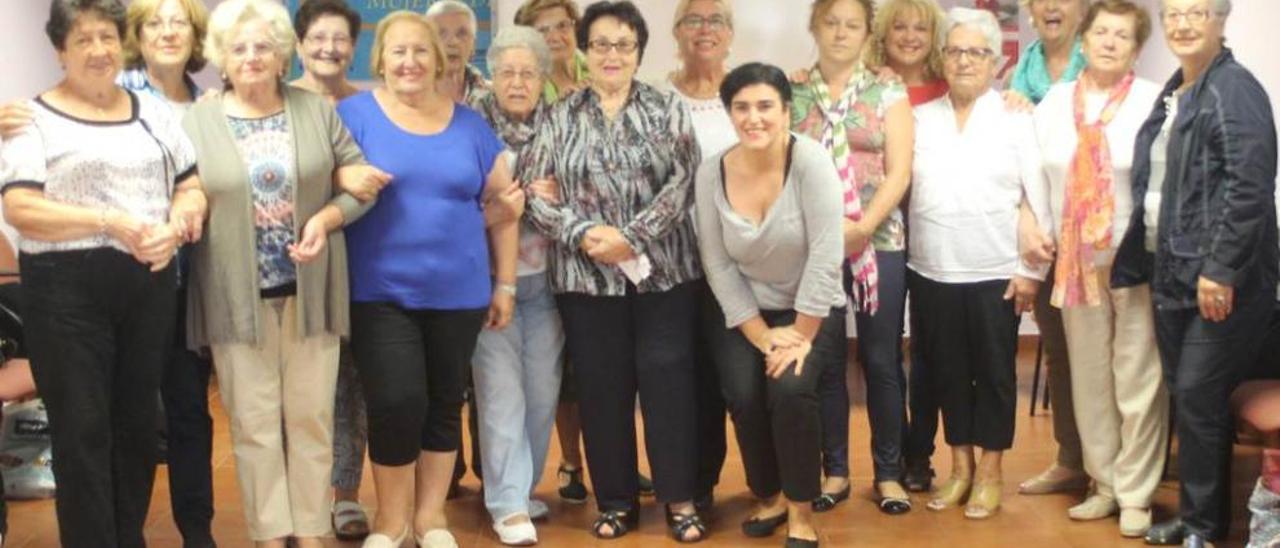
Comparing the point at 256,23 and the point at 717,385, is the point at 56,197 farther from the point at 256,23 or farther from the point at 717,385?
the point at 717,385

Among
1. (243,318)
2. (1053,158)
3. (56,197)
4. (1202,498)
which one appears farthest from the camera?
(1053,158)

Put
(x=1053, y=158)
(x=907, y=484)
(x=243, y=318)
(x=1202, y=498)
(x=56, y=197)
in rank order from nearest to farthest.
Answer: (x=56, y=197) < (x=243, y=318) < (x=1202, y=498) < (x=1053, y=158) < (x=907, y=484)

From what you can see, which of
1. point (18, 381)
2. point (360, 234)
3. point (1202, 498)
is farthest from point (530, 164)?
point (1202, 498)

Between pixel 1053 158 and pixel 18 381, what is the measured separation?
297cm

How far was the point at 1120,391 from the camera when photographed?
4242 mm

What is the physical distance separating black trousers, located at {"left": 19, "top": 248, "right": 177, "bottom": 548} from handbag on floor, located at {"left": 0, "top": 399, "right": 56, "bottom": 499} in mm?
1225

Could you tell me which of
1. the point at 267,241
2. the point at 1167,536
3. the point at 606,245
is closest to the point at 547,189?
the point at 606,245

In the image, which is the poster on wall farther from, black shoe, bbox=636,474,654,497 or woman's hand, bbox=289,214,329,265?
woman's hand, bbox=289,214,329,265

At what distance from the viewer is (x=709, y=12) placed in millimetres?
4359

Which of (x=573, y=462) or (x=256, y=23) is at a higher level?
(x=256, y=23)

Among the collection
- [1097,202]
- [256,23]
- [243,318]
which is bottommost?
[243,318]

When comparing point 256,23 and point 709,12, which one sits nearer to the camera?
point 256,23

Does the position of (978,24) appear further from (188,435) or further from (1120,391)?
(188,435)

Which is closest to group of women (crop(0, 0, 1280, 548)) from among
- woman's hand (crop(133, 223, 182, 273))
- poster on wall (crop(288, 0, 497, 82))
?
woman's hand (crop(133, 223, 182, 273))
